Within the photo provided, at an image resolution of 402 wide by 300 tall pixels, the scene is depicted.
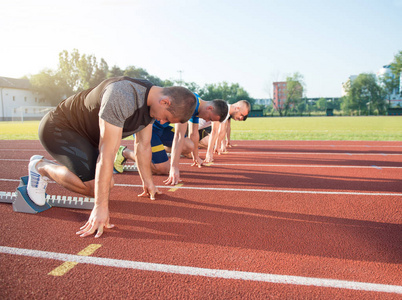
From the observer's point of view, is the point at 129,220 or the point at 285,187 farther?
the point at 285,187

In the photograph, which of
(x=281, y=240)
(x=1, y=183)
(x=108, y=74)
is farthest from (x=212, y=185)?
(x=108, y=74)

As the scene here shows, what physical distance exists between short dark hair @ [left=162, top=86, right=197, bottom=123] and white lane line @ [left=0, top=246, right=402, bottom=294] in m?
1.25

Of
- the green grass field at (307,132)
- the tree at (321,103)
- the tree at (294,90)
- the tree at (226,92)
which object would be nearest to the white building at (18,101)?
the green grass field at (307,132)

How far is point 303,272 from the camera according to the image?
2.21m

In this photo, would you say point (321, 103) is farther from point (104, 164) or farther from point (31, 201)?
point (104, 164)

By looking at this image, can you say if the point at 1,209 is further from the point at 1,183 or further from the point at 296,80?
the point at 296,80

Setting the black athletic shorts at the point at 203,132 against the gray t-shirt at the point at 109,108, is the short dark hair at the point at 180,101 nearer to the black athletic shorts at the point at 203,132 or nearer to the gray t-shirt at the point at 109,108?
the gray t-shirt at the point at 109,108

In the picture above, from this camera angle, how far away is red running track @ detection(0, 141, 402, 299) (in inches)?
79.4

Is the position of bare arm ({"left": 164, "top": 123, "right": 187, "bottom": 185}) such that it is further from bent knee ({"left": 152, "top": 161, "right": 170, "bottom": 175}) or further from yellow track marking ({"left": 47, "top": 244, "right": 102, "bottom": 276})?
yellow track marking ({"left": 47, "top": 244, "right": 102, "bottom": 276})

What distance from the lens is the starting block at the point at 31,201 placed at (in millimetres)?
3457

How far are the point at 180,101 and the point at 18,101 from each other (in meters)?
63.5

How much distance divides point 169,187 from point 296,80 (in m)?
92.0

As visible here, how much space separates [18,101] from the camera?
185 ft

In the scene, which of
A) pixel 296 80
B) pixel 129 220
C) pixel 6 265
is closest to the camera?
pixel 6 265
